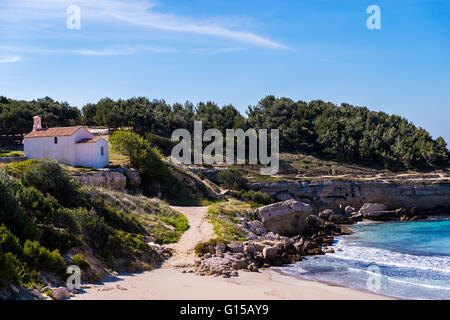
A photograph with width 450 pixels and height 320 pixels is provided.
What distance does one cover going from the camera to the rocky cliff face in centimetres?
4906

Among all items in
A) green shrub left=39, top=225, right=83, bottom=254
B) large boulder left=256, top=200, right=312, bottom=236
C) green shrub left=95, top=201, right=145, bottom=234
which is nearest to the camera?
green shrub left=39, top=225, right=83, bottom=254

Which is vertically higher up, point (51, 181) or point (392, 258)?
point (51, 181)

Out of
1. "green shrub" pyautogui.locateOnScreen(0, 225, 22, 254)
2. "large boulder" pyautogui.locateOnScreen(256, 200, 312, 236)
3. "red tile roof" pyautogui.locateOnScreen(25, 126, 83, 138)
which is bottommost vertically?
"large boulder" pyautogui.locateOnScreen(256, 200, 312, 236)

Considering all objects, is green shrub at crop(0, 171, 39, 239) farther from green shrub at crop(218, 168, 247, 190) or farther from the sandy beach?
green shrub at crop(218, 168, 247, 190)

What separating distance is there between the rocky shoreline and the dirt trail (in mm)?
917

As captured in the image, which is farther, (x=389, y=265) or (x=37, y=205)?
(x=389, y=265)

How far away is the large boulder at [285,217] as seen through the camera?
30522mm

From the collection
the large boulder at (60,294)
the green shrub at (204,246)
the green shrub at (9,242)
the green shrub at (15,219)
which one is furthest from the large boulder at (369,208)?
the green shrub at (9,242)

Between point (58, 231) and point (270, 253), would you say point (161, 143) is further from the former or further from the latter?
point (58, 231)

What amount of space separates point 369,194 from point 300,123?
77.2ft

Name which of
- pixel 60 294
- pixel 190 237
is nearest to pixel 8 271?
pixel 60 294

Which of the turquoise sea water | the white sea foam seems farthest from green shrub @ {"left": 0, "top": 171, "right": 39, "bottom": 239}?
the white sea foam

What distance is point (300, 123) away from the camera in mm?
70500

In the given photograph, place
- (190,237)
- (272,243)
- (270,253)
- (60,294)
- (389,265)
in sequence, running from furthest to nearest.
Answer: (272,243) → (190,237) → (389,265) → (270,253) → (60,294)
